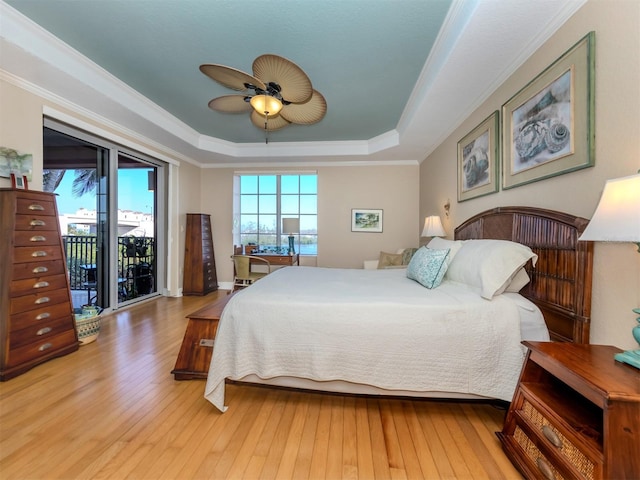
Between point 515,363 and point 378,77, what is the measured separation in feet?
8.87

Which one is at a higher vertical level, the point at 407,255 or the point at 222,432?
the point at 407,255

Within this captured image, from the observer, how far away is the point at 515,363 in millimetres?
1529

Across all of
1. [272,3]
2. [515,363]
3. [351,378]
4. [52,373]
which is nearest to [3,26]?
[272,3]

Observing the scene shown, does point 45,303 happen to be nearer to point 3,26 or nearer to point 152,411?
point 152,411

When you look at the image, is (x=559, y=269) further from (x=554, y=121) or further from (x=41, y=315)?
(x=41, y=315)

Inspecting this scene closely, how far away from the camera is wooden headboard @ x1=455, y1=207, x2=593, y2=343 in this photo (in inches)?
56.7

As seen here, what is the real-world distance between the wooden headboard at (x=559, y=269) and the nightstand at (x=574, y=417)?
0.27m

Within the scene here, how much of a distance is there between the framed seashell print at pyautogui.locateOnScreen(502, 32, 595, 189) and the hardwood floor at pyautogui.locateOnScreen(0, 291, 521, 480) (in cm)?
164

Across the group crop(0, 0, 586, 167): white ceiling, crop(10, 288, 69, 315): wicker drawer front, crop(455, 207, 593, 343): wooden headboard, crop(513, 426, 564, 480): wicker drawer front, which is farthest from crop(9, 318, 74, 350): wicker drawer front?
crop(455, 207, 593, 343): wooden headboard

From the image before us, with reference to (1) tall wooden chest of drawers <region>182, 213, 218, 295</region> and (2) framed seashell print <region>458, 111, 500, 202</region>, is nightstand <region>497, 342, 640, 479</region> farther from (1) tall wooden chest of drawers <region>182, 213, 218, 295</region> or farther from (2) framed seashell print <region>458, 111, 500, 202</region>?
(1) tall wooden chest of drawers <region>182, 213, 218, 295</region>

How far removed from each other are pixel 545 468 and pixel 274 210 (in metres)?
Result: 5.07

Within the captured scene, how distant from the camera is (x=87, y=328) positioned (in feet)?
8.89

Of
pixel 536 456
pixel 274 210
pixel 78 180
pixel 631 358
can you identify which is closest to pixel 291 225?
pixel 274 210

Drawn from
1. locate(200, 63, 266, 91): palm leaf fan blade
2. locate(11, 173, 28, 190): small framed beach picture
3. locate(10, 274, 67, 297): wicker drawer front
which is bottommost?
locate(10, 274, 67, 297): wicker drawer front
